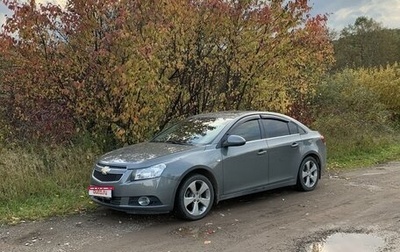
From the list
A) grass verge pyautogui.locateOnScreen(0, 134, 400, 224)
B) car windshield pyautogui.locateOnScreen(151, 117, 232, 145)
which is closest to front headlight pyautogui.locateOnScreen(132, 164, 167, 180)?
car windshield pyautogui.locateOnScreen(151, 117, 232, 145)

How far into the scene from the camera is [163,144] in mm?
7340

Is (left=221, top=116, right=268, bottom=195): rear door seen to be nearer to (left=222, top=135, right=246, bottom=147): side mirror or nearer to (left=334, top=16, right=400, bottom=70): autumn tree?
(left=222, top=135, right=246, bottom=147): side mirror

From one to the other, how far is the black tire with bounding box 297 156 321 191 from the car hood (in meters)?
2.46

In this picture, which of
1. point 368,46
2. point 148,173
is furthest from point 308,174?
point 368,46

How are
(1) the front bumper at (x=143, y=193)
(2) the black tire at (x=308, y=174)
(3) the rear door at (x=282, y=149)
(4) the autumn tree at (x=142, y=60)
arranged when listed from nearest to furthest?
(1) the front bumper at (x=143, y=193)
(3) the rear door at (x=282, y=149)
(2) the black tire at (x=308, y=174)
(4) the autumn tree at (x=142, y=60)

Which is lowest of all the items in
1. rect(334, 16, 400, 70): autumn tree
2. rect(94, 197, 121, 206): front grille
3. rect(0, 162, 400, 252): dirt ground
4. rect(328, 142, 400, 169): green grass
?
rect(328, 142, 400, 169): green grass

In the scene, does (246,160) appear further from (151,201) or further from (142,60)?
(142,60)

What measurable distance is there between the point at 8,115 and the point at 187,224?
596 centimetres

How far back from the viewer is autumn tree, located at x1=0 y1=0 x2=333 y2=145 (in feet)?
30.3

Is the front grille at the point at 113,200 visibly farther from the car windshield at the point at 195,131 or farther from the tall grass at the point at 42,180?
the car windshield at the point at 195,131

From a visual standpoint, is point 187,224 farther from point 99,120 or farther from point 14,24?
point 14,24

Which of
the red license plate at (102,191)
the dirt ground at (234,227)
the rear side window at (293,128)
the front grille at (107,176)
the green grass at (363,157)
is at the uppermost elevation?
the rear side window at (293,128)

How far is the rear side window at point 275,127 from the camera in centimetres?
803

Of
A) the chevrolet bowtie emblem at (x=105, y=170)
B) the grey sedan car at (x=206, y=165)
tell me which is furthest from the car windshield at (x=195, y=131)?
the chevrolet bowtie emblem at (x=105, y=170)
